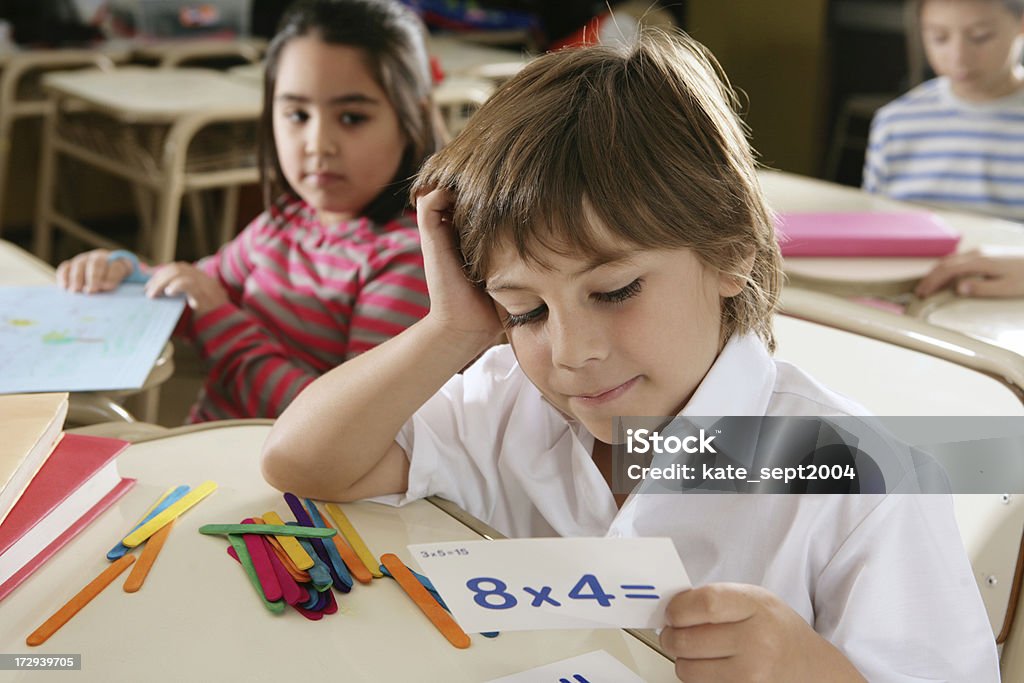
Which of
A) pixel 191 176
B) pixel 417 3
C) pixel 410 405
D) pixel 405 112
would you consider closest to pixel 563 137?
pixel 410 405

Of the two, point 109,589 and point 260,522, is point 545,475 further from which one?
point 109,589

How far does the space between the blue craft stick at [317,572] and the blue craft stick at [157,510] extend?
0.14 meters

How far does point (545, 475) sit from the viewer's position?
3.17 ft

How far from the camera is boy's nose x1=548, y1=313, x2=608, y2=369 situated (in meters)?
0.80

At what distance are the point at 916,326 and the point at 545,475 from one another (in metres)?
0.57

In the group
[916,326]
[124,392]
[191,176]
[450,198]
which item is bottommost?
[191,176]

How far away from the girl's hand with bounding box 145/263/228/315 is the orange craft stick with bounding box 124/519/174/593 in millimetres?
664

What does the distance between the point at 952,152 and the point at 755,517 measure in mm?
2004

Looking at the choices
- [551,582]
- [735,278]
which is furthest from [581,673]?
[735,278]

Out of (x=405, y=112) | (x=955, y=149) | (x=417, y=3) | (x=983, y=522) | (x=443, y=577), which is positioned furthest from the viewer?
(x=417, y=3)

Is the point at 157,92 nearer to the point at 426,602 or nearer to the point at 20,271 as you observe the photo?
the point at 20,271

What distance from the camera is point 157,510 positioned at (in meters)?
0.93

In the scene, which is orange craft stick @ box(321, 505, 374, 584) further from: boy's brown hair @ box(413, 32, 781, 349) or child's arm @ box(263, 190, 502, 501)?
boy's brown hair @ box(413, 32, 781, 349)

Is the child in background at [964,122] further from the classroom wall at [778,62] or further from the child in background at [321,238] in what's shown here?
the classroom wall at [778,62]
